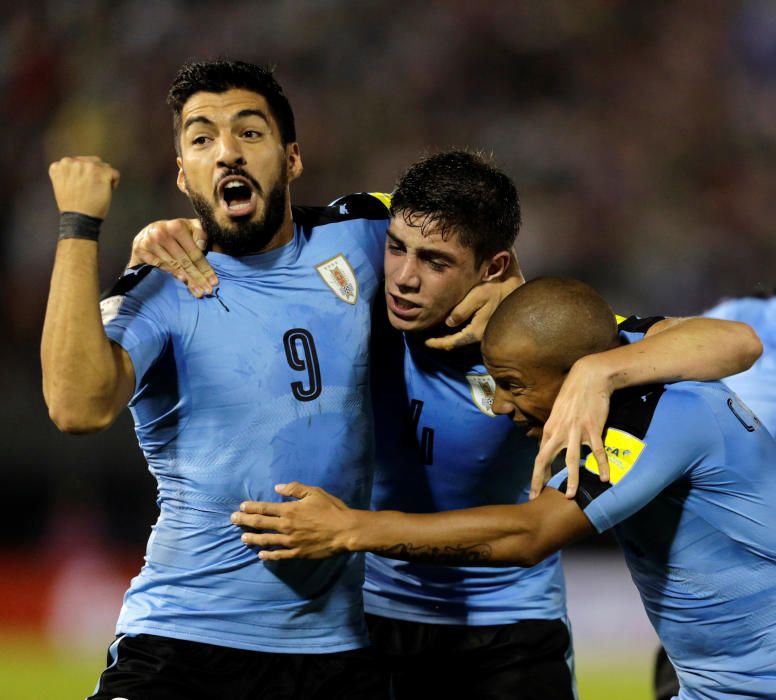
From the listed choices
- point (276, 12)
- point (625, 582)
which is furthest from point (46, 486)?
point (276, 12)

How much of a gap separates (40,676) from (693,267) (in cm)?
634

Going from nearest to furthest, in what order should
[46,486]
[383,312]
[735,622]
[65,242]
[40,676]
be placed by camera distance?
[65,242] < [735,622] < [383,312] < [40,676] < [46,486]

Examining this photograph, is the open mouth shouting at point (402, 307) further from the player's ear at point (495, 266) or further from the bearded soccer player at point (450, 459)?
the player's ear at point (495, 266)

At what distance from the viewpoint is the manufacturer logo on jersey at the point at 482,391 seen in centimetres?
364

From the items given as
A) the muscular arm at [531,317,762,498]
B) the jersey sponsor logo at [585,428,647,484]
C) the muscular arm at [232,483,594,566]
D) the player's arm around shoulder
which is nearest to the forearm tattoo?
the muscular arm at [232,483,594,566]

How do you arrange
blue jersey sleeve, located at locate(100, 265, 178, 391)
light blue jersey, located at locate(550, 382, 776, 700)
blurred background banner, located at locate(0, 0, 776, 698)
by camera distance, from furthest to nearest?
1. blurred background banner, located at locate(0, 0, 776, 698)
2. blue jersey sleeve, located at locate(100, 265, 178, 391)
3. light blue jersey, located at locate(550, 382, 776, 700)

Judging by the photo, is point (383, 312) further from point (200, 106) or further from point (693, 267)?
A: point (693, 267)

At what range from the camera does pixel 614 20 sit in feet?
35.2

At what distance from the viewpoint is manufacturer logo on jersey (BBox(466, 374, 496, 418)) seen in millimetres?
3643

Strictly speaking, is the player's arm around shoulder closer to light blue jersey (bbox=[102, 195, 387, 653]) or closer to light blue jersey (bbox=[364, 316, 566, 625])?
light blue jersey (bbox=[102, 195, 387, 653])

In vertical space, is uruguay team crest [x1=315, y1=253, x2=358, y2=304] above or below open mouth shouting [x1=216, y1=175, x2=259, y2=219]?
below

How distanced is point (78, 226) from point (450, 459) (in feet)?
4.91

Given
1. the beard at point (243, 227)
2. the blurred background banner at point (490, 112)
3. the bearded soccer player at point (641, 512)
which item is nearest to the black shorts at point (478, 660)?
the bearded soccer player at point (641, 512)

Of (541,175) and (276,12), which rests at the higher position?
(276,12)
